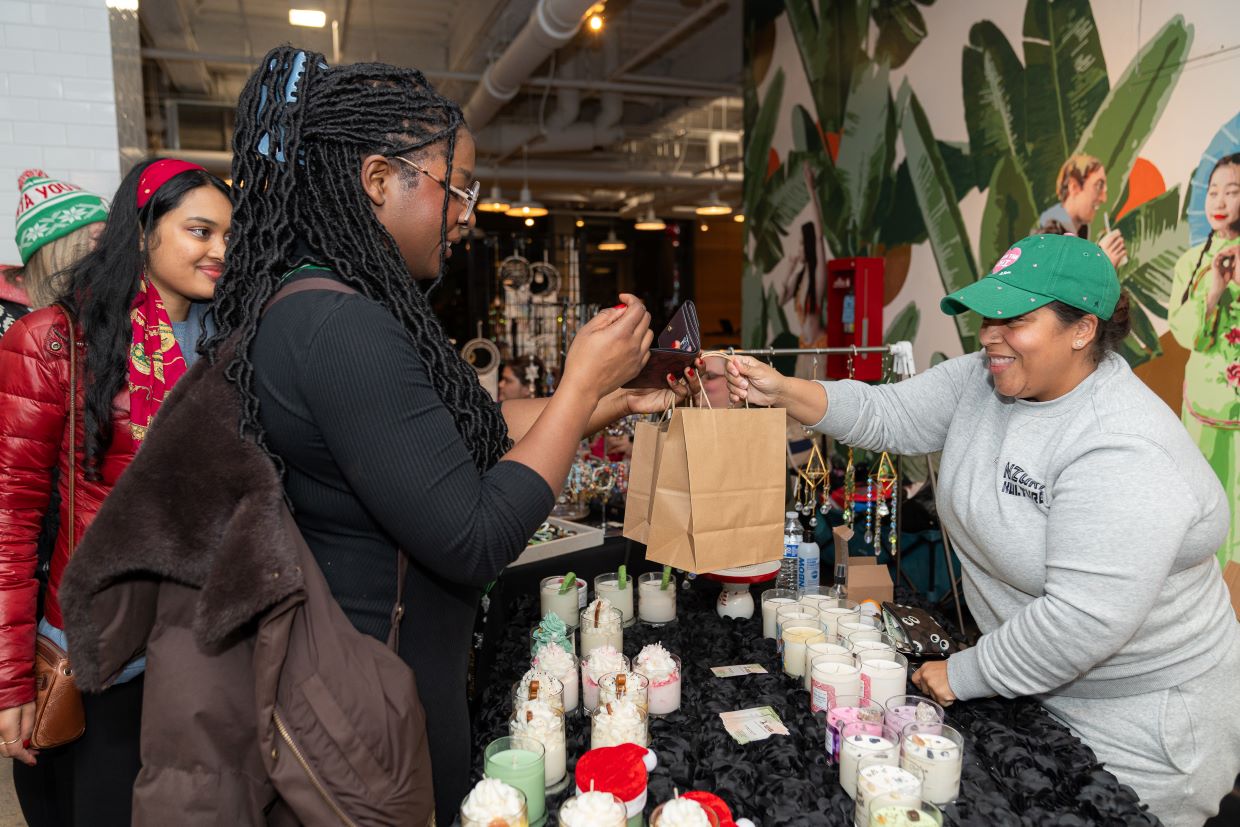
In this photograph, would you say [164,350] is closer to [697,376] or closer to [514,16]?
[697,376]

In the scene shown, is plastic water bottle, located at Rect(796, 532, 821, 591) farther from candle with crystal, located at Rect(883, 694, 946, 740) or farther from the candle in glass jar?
candle with crystal, located at Rect(883, 694, 946, 740)

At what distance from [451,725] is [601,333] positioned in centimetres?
64

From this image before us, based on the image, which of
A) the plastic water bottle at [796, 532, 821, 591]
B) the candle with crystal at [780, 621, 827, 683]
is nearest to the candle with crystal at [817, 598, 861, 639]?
the candle with crystal at [780, 621, 827, 683]

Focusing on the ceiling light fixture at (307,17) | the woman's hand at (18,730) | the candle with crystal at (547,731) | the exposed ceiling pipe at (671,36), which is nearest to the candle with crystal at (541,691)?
the candle with crystal at (547,731)

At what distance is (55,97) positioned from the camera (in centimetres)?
340

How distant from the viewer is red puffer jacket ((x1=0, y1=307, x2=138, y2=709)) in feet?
5.70

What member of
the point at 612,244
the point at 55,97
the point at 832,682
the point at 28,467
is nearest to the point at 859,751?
the point at 832,682

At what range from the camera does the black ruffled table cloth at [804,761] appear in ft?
4.23

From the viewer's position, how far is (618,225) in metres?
→ 19.2

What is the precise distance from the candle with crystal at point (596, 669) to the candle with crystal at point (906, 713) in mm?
504

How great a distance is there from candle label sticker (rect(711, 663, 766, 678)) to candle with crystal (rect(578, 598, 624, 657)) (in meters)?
0.23

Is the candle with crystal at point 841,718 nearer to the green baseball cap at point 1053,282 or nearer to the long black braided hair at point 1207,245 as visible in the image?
the green baseball cap at point 1053,282

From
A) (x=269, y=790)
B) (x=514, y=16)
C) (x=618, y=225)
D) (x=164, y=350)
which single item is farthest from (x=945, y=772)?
(x=618, y=225)

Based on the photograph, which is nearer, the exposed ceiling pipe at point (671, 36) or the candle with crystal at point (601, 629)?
the candle with crystal at point (601, 629)
